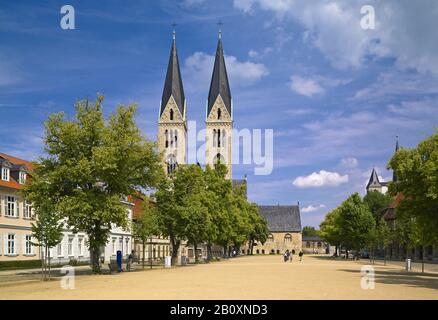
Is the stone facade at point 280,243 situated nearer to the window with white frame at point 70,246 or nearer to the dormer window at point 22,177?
the window with white frame at point 70,246

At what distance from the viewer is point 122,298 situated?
71.2 ft

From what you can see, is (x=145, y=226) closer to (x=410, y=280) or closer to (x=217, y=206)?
(x=217, y=206)

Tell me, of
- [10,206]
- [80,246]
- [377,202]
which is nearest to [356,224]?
[80,246]

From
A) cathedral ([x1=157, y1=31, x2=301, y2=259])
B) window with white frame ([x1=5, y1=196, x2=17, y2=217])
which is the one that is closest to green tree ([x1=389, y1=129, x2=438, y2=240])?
window with white frame ([x1=5, y1=196, x2=17, y2=217])

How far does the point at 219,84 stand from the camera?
140500 mm

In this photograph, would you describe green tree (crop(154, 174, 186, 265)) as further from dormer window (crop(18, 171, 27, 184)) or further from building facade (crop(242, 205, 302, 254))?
building facade (crop(242, 205, 302, 254))

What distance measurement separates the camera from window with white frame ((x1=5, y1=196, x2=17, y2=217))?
52.0m

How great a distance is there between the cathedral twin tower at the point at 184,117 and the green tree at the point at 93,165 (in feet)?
301

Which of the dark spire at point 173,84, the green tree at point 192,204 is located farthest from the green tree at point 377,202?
the green tree at point 192,204

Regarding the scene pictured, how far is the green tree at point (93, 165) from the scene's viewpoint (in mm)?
39781

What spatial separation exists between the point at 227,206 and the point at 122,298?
60.3 metres
